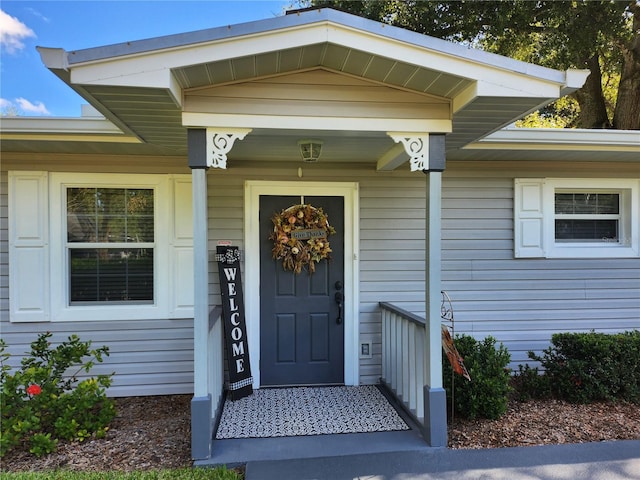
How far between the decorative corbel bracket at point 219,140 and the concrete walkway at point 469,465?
197cm

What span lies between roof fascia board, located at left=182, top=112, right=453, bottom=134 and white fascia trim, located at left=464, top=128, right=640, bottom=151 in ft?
3.88

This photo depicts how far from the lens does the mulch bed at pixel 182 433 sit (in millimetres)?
2807

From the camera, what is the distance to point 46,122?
3391mm

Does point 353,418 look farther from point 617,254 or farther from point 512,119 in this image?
point 617,254

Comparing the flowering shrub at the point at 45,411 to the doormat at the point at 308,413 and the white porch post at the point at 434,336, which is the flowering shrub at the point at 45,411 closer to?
the doormat at the point at 308,413

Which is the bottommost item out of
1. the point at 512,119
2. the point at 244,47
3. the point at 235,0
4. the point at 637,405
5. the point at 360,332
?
the point at 637,405

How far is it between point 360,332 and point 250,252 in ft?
4.43

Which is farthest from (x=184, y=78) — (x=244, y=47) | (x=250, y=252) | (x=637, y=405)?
(x=637, y=405)

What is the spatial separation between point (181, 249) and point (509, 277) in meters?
3.38

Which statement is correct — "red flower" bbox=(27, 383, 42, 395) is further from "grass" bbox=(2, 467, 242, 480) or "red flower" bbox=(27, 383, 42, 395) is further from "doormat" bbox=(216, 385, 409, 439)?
"doormat" bbox=(216, 385, 409, 439)

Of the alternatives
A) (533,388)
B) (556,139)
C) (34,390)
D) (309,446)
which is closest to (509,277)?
(533,388)

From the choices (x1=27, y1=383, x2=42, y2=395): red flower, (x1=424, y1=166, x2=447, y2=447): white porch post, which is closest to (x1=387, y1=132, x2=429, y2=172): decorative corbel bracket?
(x1=424, y1=166, x2=447, y2=447): white porch post

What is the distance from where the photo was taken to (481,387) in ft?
10.8

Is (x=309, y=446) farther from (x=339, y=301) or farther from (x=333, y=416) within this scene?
(x=339, y=301)
